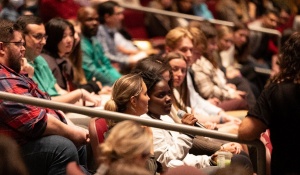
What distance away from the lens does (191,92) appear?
669 centimetres

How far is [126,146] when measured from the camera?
3.92 meters

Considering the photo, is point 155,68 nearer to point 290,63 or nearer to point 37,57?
point 37,57

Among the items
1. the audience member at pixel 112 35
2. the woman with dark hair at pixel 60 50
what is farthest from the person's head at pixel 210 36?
the woman with dark hair at pixel 60 50

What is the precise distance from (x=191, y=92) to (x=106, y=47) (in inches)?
51.0

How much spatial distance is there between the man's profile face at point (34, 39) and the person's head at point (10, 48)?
0.81 metres

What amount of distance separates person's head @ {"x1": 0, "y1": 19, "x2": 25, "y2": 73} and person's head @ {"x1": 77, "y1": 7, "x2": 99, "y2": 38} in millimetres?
2222

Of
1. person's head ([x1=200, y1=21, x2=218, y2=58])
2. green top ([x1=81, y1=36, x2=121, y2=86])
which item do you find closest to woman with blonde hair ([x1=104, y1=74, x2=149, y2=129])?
green top ([x1=81, y1=36, x2=121, y2=86])

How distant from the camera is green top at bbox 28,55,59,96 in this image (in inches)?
227

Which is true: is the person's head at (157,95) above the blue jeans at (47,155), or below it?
above

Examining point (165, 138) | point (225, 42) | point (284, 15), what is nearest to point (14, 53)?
point (165, 138)

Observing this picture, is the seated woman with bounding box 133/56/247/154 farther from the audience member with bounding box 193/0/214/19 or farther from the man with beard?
the audience member with bounding box 193/0/214/19

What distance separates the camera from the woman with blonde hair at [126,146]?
390cm

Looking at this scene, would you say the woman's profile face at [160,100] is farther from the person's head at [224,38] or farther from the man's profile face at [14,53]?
the person's head at [224,38]

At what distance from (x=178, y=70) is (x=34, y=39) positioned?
3.30ft
